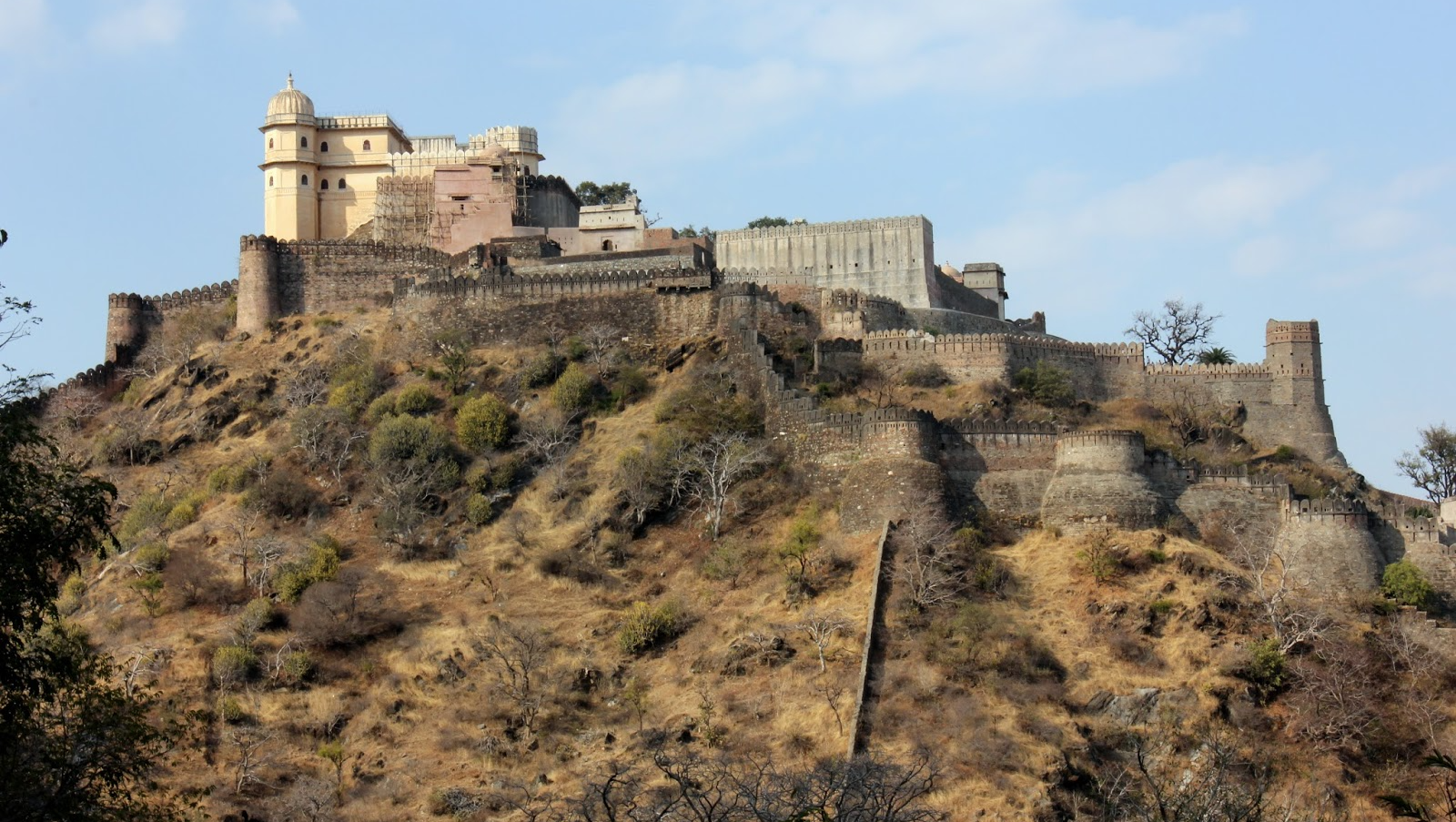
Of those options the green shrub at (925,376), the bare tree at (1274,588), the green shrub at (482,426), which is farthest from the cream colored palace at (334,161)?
the bare tree at (1274,588)

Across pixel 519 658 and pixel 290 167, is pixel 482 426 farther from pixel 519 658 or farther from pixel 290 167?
pixel 290 167

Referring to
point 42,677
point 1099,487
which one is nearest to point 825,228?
point 1099,487

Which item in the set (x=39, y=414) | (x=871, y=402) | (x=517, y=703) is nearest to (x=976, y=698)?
(x=517, y=703)

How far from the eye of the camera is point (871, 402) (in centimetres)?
5328

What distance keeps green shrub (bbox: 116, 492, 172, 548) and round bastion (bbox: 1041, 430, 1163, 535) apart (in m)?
23.2

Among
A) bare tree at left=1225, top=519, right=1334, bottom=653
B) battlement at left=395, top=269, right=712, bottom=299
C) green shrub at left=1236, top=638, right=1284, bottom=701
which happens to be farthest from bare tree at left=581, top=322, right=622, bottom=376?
green shrub at left=1236, top=638, right=1284, bottom=701

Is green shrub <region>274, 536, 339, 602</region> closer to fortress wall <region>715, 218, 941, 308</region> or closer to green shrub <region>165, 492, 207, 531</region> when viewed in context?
Result: green shrub <region>165, 492, 207, 531</region>

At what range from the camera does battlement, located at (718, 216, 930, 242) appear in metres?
66.2

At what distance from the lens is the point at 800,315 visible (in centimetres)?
5831

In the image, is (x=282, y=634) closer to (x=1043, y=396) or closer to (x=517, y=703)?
(x=517, y=703)

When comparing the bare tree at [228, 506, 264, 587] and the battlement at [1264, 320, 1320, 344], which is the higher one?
the battlement at [1264, 320, 1320, 344]

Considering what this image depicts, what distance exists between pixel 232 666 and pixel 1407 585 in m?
26.5

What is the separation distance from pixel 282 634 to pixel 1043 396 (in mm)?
22182

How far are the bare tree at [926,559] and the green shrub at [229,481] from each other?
62.0 feet
